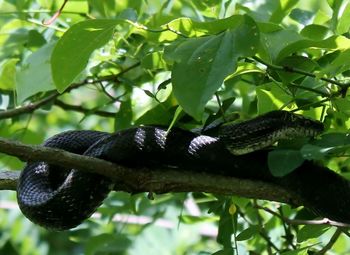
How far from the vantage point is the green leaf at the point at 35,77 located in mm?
2994

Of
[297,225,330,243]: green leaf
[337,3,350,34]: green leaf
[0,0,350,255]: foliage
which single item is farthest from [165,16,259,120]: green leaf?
[297,225,330,243]: green leaf

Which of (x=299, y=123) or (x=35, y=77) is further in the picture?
(x=35, y=77)

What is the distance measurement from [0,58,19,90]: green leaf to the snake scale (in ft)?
1.91

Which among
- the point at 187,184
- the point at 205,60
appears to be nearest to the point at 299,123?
the point at 187,184

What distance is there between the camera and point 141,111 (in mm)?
3688

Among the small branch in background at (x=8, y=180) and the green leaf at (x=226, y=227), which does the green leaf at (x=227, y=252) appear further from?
the small branch in background at (x=8, y=180)

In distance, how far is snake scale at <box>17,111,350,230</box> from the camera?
298 centimetres

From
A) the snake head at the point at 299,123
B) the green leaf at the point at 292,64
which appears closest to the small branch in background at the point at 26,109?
the snake head at the point at 299,123

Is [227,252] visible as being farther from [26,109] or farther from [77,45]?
[26,109]

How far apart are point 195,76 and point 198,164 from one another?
32.8 inches

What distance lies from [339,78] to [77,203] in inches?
44.3

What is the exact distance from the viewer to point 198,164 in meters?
3.07

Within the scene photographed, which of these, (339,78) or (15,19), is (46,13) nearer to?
(15,19)

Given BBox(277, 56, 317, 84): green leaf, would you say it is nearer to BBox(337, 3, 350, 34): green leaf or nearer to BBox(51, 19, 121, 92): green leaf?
BBox(337, 3, 350, 34): green leaf
